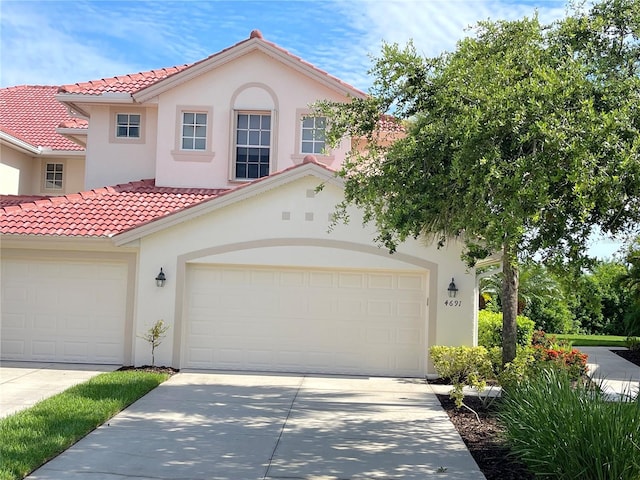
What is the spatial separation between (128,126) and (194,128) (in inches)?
80.7

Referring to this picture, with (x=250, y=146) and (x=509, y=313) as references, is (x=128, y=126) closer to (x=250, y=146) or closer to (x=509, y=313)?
(x=250, y=146)

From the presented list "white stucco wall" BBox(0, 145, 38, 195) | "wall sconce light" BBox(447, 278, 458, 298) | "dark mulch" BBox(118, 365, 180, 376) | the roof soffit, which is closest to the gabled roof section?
"white stucco wall" BBox(0, 145, 38, 195)

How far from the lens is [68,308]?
14477 millimetres

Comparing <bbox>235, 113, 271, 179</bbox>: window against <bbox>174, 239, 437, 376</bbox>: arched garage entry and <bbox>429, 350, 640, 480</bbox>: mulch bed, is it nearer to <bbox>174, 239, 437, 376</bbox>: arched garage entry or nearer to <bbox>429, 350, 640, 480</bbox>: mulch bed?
<bbox>174, 239, 437, 376</bbox>: arched garage entry

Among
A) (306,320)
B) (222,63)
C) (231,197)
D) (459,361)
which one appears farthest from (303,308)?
(222,63)

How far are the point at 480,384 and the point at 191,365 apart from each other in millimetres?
6566

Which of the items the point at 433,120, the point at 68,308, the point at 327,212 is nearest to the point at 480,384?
the point at 433,120

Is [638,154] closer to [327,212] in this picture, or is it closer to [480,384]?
[480,384]

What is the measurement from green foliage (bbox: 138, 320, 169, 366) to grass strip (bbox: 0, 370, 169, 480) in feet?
4.54

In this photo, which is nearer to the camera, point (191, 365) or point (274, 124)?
point (191, 365)

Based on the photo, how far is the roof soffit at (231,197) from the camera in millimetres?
13719

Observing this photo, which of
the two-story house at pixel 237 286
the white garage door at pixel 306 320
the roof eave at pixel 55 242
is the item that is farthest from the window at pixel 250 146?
the roof eave at pixel 55 242

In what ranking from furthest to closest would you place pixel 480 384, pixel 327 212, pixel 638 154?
pixel 327 212
pixel 480 384
pixel 638 154

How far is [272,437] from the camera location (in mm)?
8898
